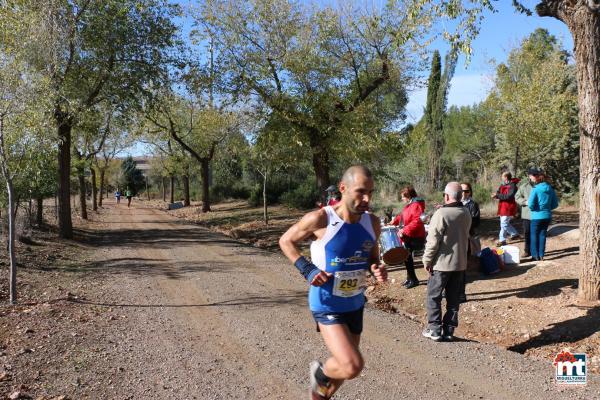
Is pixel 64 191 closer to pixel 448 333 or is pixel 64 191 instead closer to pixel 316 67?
pixel 316 67

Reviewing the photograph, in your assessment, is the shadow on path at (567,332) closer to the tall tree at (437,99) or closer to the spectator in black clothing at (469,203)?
the spectator in black clothing at (469,203)

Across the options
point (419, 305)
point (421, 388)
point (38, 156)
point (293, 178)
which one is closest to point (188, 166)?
point (293, 178)

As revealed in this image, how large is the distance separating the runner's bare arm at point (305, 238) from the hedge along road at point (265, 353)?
1.61m

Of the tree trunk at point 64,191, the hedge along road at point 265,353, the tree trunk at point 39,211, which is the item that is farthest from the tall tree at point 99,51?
the hedge along road at point 265,353

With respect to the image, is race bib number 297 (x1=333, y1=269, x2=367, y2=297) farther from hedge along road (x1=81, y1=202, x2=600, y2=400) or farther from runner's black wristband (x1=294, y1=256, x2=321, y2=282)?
hedge along road (x1=81, y1=202, x2=600, y2=400)

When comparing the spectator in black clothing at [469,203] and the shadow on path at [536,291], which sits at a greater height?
the spectator in black clothing at [469,203]

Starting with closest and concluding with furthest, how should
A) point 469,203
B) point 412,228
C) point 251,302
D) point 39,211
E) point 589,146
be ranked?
1. point 589,146
2. point 251,302
3. point 412,228
4. point 469,203
5. point 39,211

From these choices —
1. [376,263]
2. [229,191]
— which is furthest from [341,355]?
[229,191]

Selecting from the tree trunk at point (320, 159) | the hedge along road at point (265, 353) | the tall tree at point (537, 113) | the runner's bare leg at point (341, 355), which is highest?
the tall tree at point (537, 113)

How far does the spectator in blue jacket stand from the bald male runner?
605cm

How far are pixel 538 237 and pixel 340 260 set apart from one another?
6.63 m

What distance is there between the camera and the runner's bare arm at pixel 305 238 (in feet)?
12.1

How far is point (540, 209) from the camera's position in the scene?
8703mm

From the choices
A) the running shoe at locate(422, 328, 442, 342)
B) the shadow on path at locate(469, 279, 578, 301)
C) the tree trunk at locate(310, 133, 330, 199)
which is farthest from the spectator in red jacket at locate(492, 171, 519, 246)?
the tree trunk at locate(310, 133, 330, 199)
